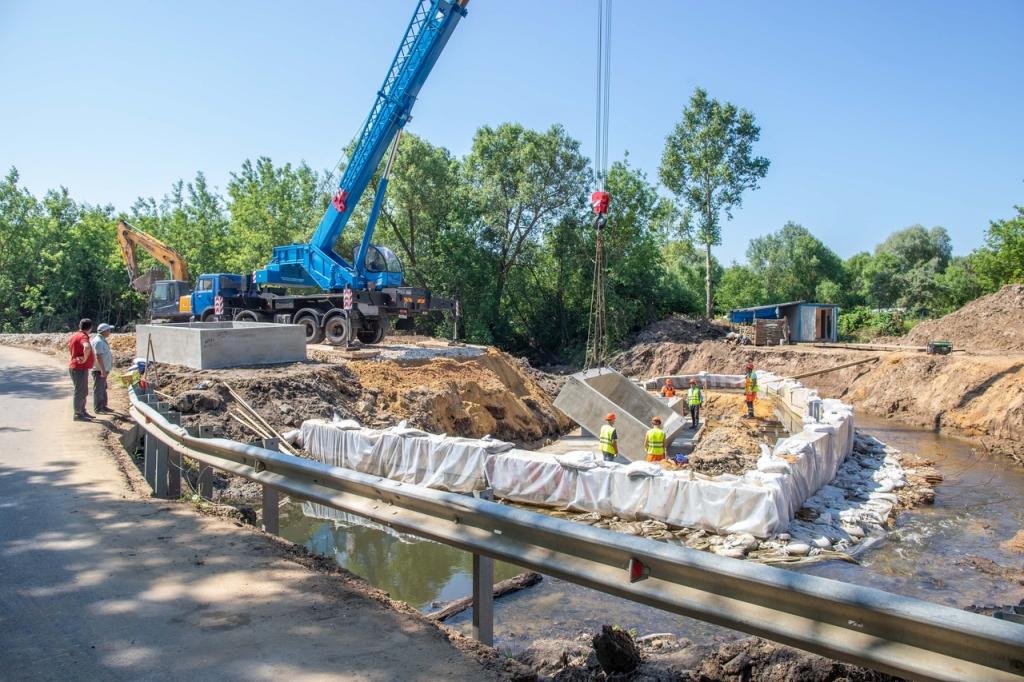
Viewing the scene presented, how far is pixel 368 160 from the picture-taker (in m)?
21.3

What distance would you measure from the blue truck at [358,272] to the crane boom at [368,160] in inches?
1.1

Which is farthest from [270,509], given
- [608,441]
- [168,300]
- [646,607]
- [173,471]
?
[168,300]

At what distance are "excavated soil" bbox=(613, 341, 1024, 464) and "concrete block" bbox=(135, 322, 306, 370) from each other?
18127 mm

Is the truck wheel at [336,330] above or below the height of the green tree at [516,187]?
below

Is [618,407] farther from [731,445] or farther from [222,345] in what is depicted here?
[222,345]

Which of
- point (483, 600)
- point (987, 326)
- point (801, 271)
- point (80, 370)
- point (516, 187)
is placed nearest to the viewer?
point (483, 600)

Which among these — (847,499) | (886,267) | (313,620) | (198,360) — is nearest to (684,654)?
(313,620)

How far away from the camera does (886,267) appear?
222ft

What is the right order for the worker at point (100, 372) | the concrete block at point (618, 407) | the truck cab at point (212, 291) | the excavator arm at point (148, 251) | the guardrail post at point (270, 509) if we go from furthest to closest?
the excavator arm at point (148, 251) < the truck cab at point (212, 291) < the concrete block at point (618, 407) < the worker at point (100, 372) < the guardrail post at point (270, 509)

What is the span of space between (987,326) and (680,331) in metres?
14.3

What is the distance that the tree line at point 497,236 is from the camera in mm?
36250

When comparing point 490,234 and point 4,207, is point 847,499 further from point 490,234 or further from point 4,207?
point 4,207

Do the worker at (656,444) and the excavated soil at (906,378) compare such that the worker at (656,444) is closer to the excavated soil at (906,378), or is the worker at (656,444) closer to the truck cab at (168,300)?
the excavated soil at (906,378)

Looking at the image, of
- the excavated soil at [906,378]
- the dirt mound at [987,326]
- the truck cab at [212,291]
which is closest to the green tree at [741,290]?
the dirt mound at [987,326]
